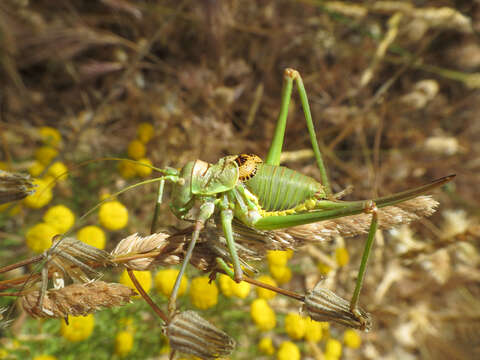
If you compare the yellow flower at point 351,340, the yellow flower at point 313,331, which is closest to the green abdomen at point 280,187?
the yellow flower at point 313,331

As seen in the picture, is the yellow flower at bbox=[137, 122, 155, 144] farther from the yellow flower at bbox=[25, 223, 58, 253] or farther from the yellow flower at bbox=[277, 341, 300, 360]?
the yellow flower at bbox=[277, 341, 300, 360]

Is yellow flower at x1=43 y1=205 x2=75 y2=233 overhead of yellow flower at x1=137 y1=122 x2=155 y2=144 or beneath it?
beneath

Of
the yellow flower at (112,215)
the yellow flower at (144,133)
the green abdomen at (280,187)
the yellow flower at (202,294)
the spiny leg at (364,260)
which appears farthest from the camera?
the yellow flower at (144,133)

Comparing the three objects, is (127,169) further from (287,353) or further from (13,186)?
(287,353)

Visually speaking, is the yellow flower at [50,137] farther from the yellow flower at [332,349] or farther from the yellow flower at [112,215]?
the yellow flower at [332,349]

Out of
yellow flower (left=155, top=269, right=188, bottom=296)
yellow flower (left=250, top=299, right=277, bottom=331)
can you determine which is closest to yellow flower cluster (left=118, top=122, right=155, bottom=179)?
yellow flower (left=155, top=269, right=188, bottom=296)
